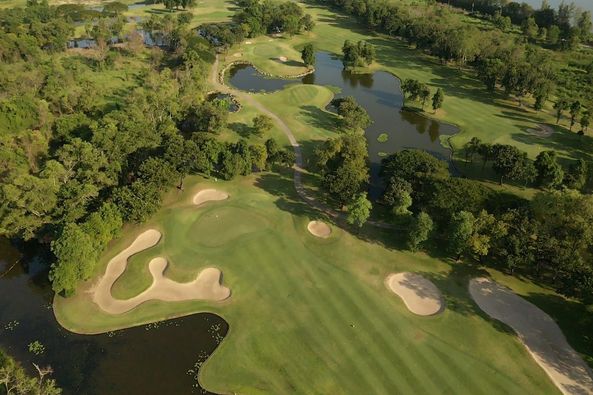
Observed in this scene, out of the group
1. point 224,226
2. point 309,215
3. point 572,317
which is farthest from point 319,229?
point 572,317

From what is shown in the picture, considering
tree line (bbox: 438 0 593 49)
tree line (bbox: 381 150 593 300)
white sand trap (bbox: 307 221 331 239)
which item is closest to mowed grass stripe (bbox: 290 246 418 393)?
white sand trap (bbox: 307 221 331 239)

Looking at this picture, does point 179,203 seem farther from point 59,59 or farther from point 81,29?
point 81,29

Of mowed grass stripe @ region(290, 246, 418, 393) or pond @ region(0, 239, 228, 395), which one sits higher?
mowed grass stripe @ region(290, 246, 418, 393)

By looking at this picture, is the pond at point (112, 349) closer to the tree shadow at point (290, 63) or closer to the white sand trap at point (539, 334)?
the white sand trap at point (539, 334)

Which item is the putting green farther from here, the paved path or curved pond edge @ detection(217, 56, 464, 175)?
curved pond edge @ detection(217, 56, 464, 175)

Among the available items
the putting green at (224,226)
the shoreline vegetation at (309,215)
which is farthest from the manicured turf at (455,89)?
the putting green at (224,226)

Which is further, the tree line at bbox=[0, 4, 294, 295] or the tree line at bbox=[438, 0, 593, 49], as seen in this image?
the tree line at bbox=[438, 0, 593, 49]
